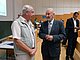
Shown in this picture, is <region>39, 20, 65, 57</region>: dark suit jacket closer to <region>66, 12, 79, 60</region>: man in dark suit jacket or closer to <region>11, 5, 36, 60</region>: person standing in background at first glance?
<region>11, 5, 36, 60</region>: person standing in background

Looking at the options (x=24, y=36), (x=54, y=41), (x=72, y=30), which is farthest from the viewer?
(x=72, y=30)

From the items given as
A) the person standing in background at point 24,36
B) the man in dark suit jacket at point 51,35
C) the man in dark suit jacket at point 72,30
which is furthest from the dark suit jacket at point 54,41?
the man in dark suit jacket at point 72,30

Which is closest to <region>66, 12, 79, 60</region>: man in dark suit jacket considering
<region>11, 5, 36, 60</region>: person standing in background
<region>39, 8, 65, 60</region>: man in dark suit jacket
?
<region>39, 8, 65, 60</region>: man in dark suit jacket

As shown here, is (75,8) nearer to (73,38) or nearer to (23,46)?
(73,38)

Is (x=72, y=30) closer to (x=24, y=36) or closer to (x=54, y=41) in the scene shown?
(x=54, y=41)

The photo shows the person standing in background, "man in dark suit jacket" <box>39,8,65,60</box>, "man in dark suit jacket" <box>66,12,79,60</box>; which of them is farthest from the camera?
"man in dark suit jacket" <box>66,12,79,60</box>

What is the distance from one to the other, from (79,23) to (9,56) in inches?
110

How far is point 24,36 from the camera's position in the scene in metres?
2.90

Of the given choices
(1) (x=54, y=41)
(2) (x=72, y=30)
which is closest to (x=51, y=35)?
(1) (x=54, y=41)

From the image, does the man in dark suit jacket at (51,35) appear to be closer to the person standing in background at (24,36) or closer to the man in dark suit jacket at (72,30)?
the person standing in background at (24,36)

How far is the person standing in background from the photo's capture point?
2855 mm

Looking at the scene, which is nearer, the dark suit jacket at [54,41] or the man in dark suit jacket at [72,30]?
the dark suit jacket at [54,41]

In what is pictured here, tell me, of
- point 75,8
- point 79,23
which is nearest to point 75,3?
point 75,8

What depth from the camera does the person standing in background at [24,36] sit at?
286cm
